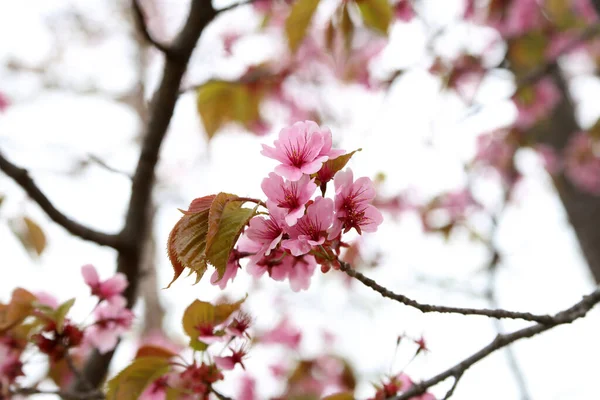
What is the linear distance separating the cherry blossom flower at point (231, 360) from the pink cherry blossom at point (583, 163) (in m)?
2.29

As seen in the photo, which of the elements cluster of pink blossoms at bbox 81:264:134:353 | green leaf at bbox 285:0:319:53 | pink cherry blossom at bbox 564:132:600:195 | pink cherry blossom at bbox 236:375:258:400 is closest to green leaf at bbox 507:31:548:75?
pink cherry blossom at bbox 564:132:600:195

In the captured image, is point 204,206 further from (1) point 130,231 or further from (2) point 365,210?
(1) point 130,231

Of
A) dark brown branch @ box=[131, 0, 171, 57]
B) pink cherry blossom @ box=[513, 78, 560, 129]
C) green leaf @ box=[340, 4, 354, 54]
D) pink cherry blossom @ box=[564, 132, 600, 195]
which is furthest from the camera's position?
pink cherry blossom @ box=[513, 78, 560, 129]

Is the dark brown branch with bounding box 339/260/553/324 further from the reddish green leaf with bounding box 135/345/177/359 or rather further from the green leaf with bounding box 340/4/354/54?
the green leaf with bounding box 340/4/354/54

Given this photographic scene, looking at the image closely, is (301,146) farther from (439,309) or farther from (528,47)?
(528,47)

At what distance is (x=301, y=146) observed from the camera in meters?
0.65

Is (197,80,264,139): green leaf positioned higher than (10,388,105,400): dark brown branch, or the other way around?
(197,80,264,139): green leaf

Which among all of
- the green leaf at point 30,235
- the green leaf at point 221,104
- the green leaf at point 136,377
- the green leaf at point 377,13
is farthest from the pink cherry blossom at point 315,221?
the green leaf at point 30,235

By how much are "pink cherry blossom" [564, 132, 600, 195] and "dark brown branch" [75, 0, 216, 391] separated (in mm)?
2156

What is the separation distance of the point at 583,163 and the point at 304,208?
2452 millimetres

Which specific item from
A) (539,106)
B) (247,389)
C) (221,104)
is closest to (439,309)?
(221,104)

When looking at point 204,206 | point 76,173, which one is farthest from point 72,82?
point 204,206

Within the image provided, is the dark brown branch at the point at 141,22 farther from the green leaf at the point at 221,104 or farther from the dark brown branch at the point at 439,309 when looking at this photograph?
the dark brown branch at the point at 439,309

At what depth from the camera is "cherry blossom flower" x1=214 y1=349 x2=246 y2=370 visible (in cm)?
78
